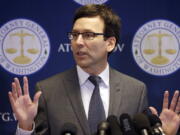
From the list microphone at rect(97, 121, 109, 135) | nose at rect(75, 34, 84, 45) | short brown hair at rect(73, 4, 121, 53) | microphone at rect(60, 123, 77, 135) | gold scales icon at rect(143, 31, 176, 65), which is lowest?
microphone at rect(60, 123, 77, 135)

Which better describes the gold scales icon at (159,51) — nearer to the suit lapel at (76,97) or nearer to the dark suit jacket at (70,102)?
the dark suit jacket at (70,102)

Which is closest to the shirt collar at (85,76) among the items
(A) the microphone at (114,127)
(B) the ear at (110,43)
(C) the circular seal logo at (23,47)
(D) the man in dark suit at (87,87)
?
(D) the man in dark suit at (87,87)

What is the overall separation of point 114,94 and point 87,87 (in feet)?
0.49

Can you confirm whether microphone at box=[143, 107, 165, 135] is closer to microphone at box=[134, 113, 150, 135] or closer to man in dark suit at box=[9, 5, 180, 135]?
microphone at box=[134, 113, 150, 135]

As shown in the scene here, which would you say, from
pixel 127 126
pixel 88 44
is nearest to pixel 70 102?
pixel 88 44

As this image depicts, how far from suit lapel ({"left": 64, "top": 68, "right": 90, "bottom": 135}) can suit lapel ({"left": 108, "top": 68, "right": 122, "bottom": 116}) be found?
148 millimetres

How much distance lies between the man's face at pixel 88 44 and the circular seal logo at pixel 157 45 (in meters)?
0.45

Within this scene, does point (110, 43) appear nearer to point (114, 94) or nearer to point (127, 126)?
point (114, 94)

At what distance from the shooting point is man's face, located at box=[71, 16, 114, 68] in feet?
5.87

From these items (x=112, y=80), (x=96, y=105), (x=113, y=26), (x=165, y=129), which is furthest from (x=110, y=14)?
(x=165, y=129)

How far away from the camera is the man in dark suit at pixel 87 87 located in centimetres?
175

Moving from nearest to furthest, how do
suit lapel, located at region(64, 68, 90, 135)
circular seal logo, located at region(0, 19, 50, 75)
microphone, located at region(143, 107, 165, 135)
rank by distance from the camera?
microphone, located at region(143, 107, 165, 135), suit lapel, located at region(64, 68, 90, 135), circular seal logo, located at region(0, 19, 50, 75)

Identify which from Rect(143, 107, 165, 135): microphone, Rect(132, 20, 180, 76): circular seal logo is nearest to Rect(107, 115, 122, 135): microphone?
Rect(143, 107, 165, 135): microphone

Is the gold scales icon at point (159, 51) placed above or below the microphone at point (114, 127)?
above
